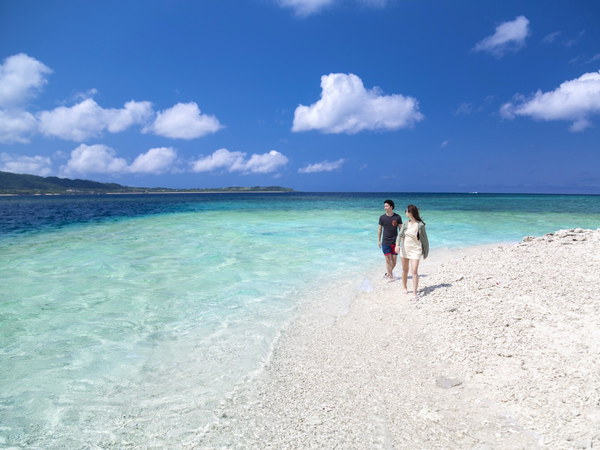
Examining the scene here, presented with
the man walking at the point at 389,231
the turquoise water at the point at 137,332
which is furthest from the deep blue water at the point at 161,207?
the man walking at the point at 389,231

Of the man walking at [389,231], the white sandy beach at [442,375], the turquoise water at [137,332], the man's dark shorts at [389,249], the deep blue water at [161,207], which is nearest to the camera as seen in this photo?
the white sandy beach at [442,375]

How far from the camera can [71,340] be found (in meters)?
6.04

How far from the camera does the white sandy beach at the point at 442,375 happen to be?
3.39 metres

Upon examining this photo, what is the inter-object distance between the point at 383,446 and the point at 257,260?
9951mm

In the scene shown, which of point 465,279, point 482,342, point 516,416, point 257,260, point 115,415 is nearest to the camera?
point 516,416

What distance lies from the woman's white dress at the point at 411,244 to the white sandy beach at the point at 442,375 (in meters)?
0.93

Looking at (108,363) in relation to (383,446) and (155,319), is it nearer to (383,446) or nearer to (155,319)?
(155,319)

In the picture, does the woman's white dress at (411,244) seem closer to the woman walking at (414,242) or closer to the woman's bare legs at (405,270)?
the woman walking at (414,242)

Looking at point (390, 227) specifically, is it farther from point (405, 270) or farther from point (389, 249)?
point (405, 270)

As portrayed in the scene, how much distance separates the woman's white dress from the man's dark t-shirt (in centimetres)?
134

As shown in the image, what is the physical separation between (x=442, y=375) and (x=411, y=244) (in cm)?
347

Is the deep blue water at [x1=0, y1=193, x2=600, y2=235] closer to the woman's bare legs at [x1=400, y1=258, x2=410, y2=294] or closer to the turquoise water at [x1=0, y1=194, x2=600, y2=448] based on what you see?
the turquoise water at [x1=0, y1=194, x2=600, y2=448]

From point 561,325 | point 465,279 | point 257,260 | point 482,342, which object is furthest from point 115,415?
point 257,260

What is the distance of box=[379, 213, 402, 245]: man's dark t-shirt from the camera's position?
29.5ft
